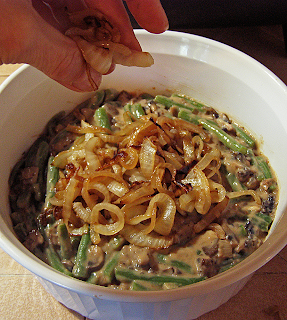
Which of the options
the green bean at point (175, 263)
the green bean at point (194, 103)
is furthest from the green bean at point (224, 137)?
the green bean at point (175, 263)

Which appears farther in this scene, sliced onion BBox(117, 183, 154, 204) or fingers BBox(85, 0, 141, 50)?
fingers BBox(85, 0, 141, 50)

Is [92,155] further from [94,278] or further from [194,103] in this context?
[194,103]

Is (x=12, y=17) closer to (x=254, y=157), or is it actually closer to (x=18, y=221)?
(x=18, y=221)

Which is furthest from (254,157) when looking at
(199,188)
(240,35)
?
(240,35)

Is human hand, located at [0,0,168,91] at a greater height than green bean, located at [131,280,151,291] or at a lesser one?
greater

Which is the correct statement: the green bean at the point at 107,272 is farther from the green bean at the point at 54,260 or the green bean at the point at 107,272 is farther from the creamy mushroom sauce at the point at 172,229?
the green bean at the point at 54,260

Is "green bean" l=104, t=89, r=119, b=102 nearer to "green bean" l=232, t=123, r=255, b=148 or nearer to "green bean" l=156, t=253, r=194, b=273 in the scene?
"green bean" l=232, t=123, r=255, b=148

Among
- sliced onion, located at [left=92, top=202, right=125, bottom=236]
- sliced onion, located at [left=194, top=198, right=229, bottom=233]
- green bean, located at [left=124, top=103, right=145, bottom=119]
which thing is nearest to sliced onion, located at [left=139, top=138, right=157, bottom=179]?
sliced onion, located at [left=92, top=202, right=125, bottom=236]
